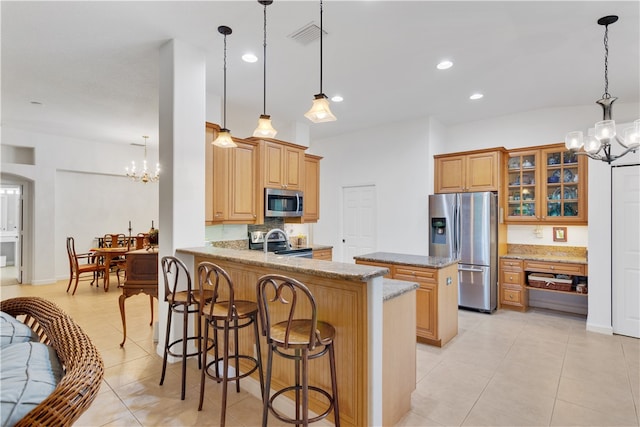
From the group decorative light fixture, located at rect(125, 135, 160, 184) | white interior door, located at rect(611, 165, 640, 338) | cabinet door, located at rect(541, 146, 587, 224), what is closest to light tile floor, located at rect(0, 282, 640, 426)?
A: white interior door, located at rect(611, 165, 640, 338)

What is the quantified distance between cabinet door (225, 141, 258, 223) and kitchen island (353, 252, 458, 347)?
1819 mm

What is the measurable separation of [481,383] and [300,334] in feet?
5.95

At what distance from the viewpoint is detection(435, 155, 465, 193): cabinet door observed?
516cm

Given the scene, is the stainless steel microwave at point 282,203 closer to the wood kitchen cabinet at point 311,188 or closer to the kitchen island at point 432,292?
the wood kitchen cabinet at point 311,188

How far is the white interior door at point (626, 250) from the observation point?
142 inches

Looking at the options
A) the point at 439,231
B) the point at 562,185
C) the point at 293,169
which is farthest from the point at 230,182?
the point at 562,185

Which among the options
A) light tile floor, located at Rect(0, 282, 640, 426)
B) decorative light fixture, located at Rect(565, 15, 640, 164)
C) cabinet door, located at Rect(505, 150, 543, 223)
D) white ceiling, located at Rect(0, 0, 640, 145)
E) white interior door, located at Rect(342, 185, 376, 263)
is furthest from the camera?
white interior door, located at Rect(342, 185, 376, 263)

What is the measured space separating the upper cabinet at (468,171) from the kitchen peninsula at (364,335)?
3445 mm

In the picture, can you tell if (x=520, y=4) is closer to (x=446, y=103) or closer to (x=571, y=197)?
(x=446, y=103)

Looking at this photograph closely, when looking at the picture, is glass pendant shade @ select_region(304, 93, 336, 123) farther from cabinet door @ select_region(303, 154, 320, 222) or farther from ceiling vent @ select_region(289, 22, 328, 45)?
cabinet door @ select_region(303, 154, 320, 222)

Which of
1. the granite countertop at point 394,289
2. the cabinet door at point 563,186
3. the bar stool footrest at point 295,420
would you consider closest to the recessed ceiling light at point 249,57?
the granite countertop at point 394,289

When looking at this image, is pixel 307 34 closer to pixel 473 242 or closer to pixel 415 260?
pixel 415 260

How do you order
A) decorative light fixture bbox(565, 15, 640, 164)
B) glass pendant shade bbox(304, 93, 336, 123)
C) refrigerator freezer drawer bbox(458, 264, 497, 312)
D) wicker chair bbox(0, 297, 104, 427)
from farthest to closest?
refrigerator freezer drawer bbox(458, 264, 497, 312), decorative light fixture bbox(565, 15, 640, 164), glass pendant shade bbox(304, 93, 336, 123), wicker chair bbox(0, 297, 104, 427)

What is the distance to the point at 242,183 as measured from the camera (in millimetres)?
4086
